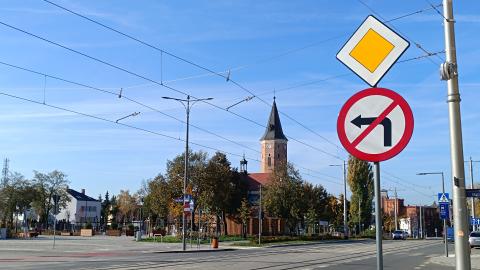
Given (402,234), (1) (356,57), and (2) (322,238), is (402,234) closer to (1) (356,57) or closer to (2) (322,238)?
(2) (322,238)

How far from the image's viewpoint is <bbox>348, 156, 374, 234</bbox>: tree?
9256cm

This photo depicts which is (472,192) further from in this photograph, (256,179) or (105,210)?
(105,210)

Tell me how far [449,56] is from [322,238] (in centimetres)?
6247

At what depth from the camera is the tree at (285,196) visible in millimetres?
66375

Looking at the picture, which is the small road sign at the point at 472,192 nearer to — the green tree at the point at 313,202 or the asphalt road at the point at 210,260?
the asphalt road at the point at 210,260

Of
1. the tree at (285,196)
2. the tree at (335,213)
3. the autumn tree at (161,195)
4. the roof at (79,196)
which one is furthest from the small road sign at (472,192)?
the roof at (79,196)

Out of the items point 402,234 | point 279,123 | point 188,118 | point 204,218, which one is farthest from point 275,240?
point 279,123

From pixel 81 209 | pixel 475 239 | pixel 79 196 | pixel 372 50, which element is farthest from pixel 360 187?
pixel 372 50

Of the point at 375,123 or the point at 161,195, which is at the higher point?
the point at 161,195

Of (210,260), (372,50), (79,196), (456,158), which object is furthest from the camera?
(79,196)

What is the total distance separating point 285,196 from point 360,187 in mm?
30342

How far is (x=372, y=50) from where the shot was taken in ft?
17.7

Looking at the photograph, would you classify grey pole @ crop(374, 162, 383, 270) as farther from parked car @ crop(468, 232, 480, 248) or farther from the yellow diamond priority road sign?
parked car @ crop(468, 232, 480, 248)

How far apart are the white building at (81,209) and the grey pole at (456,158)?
14011 centimetres
